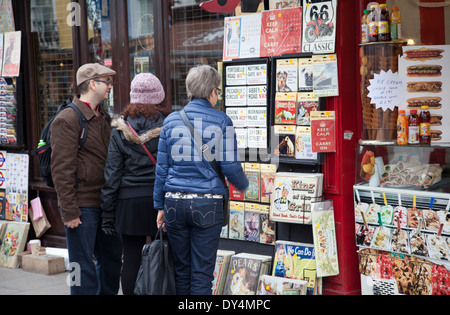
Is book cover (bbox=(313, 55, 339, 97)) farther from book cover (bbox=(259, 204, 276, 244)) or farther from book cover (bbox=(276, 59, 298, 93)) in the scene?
book cover (bbox=(259, 204, 276, 244))

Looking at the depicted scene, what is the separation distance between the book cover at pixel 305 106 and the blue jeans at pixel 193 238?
1.33 m

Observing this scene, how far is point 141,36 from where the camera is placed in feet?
21.9

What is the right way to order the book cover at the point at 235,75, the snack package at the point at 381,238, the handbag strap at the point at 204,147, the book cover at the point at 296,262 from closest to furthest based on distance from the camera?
1. the handbag strap at the point at 204,147
2. the snack package at the point at 381,238
3. the book cover at the point at 296,262
4. the book cover at the point at 235,75

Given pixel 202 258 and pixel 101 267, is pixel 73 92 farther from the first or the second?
pixel 202 258

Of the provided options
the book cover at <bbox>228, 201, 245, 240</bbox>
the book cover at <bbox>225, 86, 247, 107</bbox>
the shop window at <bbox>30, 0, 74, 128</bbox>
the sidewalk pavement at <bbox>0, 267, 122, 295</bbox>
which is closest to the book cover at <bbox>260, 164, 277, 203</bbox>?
the book cover at <bbox>228, 201, 245, 240</bbox>

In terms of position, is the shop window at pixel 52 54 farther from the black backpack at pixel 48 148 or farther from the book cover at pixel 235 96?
the black backpack at pixel 48 148

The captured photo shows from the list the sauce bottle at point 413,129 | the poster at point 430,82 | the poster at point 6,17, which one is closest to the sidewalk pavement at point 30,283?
the poster at point 6,17

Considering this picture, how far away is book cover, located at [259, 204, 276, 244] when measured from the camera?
18.1 ft

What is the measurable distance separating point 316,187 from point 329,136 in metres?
0.42

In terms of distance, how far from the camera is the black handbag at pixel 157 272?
14.0 feet

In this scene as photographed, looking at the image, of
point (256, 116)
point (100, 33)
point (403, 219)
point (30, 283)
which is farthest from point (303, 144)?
point (30, 283)

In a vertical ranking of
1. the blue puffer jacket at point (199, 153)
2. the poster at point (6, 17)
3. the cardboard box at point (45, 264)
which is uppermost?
the poster at point (6, 17)
